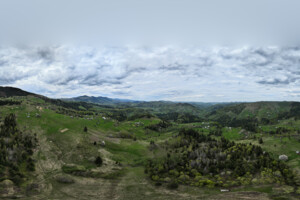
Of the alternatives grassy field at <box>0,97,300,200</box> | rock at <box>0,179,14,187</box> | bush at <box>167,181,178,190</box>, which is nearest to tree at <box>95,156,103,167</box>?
grassy field at <box>0,97,300,200</box>

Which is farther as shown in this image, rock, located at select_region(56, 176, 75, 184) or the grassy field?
rock, located at select_region(56, 176, 75, 184)

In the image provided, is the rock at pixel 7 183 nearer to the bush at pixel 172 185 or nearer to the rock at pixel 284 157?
the bush at pixel 172 185

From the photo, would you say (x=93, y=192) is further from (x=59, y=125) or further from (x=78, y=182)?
(x=59, y=125)

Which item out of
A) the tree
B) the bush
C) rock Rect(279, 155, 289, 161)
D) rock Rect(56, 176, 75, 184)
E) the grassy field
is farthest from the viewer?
the tree

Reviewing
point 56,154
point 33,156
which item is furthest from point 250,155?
point 33,156

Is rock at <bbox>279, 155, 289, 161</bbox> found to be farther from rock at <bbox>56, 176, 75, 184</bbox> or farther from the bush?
rock at <bbox>56, 176, 75, 184</bbox>

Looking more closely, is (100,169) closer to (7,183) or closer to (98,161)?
(98,161)

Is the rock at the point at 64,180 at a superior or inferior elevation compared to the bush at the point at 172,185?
inferior

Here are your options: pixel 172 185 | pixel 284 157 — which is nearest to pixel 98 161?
pixel 172 185

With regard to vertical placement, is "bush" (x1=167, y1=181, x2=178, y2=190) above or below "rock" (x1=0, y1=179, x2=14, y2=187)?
below

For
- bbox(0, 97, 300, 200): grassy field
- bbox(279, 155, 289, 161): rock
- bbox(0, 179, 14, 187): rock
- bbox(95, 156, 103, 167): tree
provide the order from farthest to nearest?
bbox(95, 156, 103, 167): tree → bbox(279, 155, 289, 161): rock → bbox(0, 179, 14, 187): rock → bbox(0, 97, 300, 200): grassy field

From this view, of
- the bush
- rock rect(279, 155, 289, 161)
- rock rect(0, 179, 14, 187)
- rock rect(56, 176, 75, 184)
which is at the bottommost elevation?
rock rect(56, 176, 75, 184)

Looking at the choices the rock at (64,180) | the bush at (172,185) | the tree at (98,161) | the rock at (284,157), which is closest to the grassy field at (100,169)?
the rock at (64,180)

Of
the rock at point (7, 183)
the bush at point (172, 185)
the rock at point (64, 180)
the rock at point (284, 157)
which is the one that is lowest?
the rock at point (64, 180)
